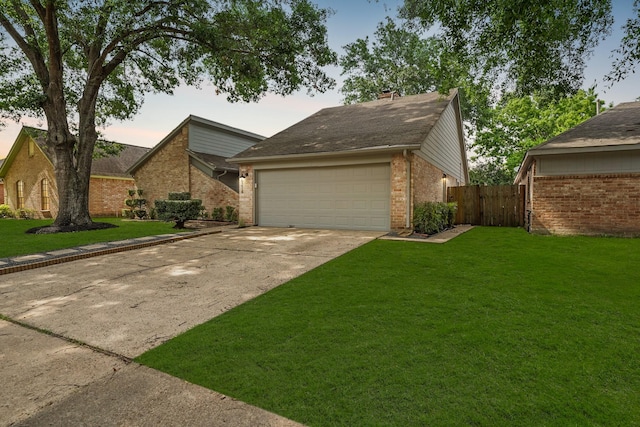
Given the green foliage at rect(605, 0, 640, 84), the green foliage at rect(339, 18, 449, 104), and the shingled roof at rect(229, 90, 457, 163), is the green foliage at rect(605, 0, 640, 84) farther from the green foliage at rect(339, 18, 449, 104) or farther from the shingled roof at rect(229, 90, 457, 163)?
the green foliage at rect(339, 18, 449, 104)

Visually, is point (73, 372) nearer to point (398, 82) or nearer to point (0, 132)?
point (0, 132)

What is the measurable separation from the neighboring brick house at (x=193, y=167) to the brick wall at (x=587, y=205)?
1213 centimetres

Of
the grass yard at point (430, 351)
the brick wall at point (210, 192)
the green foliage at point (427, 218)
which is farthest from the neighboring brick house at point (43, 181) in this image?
the grass yard at point (430, 351)

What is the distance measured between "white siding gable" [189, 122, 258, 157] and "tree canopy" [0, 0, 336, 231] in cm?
409

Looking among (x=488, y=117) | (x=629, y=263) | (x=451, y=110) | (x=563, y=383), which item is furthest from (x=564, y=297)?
(x=488, y=117)

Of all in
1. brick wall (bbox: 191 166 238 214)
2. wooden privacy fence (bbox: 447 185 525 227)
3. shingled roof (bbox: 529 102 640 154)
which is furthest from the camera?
brick wall (bbox: 191 166 238 214)

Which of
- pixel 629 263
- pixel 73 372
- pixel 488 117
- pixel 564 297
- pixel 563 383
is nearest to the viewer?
pixel 563 383

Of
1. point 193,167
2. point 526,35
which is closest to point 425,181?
point 526,35

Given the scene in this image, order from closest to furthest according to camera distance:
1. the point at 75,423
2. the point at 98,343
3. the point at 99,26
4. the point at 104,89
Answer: the point at 75,423 < the point at 98,343 < the point at 99,26 < the point at 104,89

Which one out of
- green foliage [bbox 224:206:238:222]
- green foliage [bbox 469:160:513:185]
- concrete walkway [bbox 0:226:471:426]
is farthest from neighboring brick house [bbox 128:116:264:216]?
green foliage [bbox 469:160:513:185]

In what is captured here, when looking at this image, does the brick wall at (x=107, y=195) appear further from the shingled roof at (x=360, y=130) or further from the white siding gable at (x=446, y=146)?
the white siding gable at (x=446, y=146)

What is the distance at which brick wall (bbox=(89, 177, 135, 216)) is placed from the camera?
21031 millimetres

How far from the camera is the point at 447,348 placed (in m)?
2.82

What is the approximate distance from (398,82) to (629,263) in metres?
25.2
